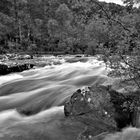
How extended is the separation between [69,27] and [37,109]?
35.8 metres

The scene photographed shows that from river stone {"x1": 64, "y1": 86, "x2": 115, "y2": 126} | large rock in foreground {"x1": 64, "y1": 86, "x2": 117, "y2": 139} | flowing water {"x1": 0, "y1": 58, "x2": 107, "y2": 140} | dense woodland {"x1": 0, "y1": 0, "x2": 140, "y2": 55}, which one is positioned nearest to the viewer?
dense woodland {"x1": 0, "y1": 0, "x2": 140, "y2": 55}

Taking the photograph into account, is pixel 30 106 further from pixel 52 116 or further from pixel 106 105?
pixel 106 105

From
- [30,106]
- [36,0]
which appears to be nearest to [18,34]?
[36,0]

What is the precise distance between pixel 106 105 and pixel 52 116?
5.76 ft

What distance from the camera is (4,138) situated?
5.13 m

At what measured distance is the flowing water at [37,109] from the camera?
517cm

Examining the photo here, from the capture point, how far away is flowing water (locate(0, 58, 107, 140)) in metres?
5.17

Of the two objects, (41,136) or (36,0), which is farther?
(36,0)

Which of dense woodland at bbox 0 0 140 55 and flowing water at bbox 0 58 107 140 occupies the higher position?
dense woodland at bbox 0 0 140 55

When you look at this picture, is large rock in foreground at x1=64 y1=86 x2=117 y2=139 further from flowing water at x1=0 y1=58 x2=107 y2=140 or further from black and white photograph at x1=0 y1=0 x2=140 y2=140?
flowing water at x1=0 y1=58 x2=107 y2=140

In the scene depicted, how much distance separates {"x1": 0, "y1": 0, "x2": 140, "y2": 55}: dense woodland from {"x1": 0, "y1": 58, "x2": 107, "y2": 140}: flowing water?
0.50 m

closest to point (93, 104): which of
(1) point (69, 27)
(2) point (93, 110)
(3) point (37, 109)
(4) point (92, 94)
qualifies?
(2) point (93, 110)

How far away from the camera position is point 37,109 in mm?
7328

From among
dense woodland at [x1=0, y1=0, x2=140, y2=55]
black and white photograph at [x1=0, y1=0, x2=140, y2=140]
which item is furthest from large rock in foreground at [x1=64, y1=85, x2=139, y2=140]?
dense woodland at [x1=0, y1=0, x2=140, y2=55]
